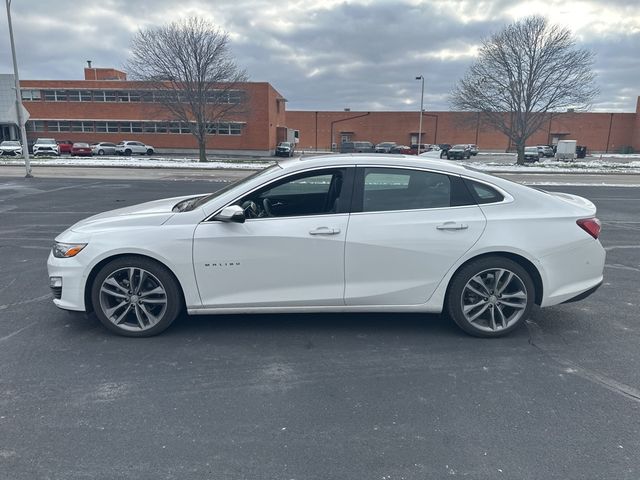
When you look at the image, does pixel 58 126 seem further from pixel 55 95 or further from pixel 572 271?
pixel 572 271

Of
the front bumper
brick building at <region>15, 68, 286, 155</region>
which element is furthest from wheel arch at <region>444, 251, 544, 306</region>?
brick building at <region>15, 68, 286, 155</region>

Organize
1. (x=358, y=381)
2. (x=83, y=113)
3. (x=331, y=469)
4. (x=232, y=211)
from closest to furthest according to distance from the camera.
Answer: (x=331, y=469)
(x=358, y=381)
(x=232, y=211)
(x=83, y=113)

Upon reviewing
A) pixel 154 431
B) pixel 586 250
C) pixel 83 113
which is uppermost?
pixel 83 113

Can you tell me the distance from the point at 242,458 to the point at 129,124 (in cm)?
5444

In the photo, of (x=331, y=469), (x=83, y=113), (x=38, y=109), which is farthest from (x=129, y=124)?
(x=331, y=469)

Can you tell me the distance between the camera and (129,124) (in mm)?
50562

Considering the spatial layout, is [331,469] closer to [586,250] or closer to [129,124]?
[586,250]

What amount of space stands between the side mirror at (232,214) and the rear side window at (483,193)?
1.97m

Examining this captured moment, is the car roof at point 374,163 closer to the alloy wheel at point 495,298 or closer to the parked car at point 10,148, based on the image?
the alloy wheel at point 495,298

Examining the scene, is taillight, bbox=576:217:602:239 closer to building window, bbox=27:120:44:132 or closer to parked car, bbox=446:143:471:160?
parked car, bbox=446:143:471:160

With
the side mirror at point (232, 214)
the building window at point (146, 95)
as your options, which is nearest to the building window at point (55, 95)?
the building window at point (146, 95)

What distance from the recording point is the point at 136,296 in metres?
3.82

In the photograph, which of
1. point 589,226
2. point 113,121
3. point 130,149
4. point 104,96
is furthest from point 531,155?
point 589,226

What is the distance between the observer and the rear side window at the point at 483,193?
3.91 m
